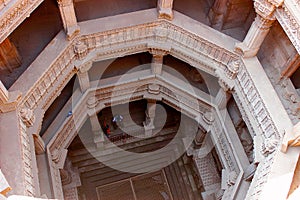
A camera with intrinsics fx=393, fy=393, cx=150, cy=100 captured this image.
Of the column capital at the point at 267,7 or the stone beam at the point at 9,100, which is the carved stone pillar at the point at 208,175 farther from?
the stone beam at the point at 9,100

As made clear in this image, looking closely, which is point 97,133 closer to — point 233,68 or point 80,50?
point 80,50

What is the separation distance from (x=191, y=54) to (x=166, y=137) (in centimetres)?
408

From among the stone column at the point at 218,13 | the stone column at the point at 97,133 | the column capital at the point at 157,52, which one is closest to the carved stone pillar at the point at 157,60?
the column capital at the point at 157,52

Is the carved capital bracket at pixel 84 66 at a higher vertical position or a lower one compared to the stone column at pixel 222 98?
higher

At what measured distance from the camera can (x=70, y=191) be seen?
1027 cm

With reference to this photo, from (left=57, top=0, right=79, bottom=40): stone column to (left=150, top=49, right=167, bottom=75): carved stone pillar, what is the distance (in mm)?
1784

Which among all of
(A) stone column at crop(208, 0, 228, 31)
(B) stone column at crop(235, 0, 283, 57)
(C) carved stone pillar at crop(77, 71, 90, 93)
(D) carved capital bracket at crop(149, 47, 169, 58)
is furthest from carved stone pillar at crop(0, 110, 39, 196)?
(A) stone column at crop(208, 0, 228, 31)

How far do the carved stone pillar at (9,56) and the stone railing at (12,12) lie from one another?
1.22 meters

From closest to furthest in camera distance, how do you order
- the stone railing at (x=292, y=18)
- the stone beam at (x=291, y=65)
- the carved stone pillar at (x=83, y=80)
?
1. the stone railing at (x=292, y=18)
2. the stone beam at (x=291, y=65)
3. the carved stone pillar at (x=83, y=80)

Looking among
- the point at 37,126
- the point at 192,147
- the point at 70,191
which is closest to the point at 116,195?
the point at 70,191

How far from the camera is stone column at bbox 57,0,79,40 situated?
6.87m

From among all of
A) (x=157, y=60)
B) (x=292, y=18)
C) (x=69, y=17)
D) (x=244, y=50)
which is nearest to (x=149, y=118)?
(x=157, y=60)

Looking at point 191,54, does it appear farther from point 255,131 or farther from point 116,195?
point 116,195

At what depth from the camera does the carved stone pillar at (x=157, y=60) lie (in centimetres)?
831
